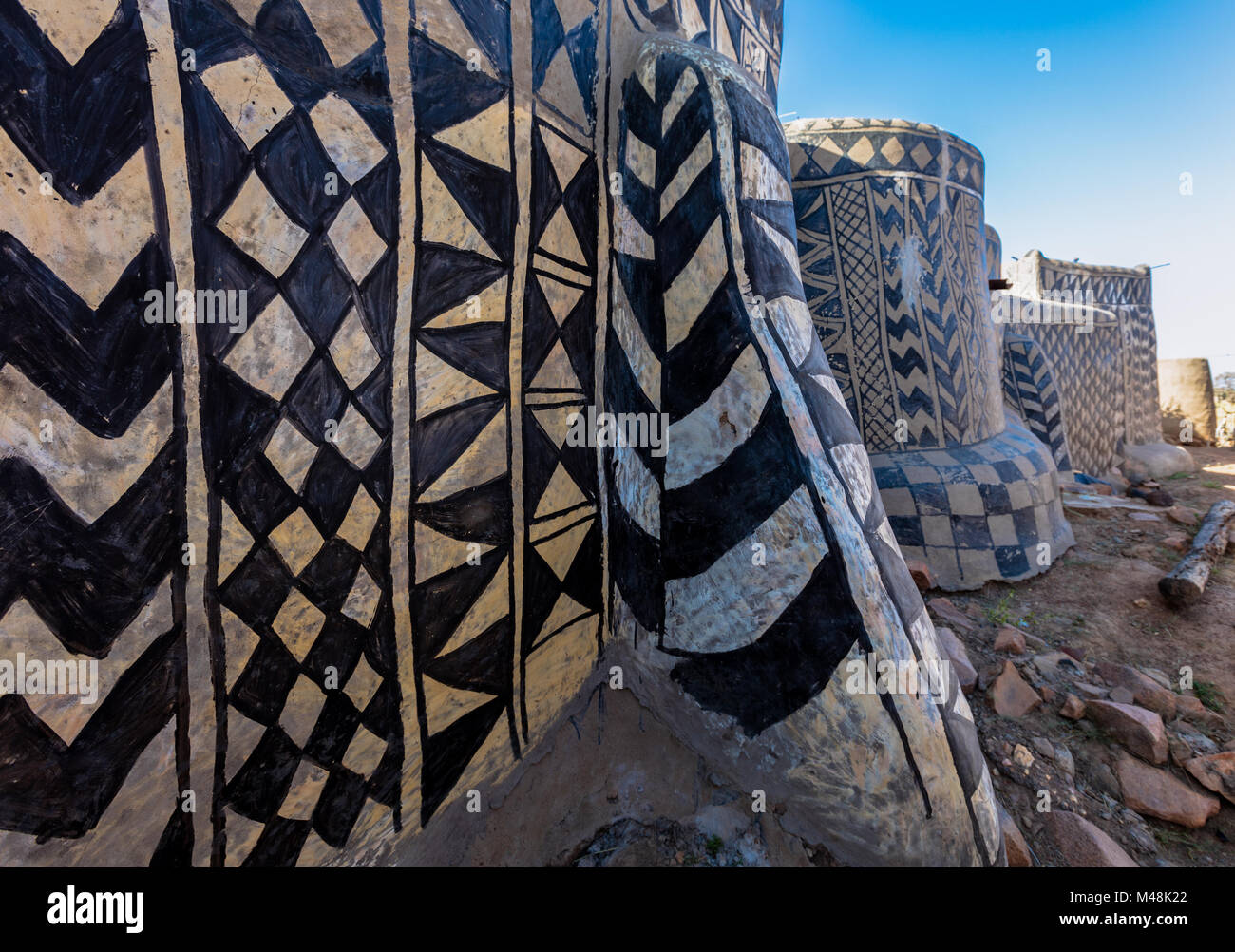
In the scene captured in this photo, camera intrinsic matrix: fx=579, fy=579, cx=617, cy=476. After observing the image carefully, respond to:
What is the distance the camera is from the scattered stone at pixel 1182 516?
5.00 meters

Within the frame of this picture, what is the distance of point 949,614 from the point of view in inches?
125

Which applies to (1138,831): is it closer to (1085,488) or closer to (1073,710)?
(1073,710)

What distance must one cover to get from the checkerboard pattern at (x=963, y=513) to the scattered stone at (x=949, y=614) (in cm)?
34

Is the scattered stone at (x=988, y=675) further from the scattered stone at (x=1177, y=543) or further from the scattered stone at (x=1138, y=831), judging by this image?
the scattered stone at (x=1177, y=543)

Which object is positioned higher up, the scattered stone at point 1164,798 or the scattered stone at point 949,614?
the scattered stone at point 949,614

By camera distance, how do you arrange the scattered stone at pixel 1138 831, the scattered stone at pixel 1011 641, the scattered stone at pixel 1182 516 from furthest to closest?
the scattered stone at pixel 1182 516
the scattered stone at pixel 1011 641
the scattered stone at pixel 1138 831

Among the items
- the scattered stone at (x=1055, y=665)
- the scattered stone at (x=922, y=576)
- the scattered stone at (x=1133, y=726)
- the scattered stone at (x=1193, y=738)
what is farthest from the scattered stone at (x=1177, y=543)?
the scattered stone at (x=1133, y=726)

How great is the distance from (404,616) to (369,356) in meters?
0.57

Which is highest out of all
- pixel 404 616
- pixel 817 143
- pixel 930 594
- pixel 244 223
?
pixel 817 143

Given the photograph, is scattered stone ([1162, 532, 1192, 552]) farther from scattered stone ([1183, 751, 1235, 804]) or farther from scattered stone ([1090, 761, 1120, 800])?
scattered stone ([1090, 761, 1120, 800])

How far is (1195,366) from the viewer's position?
10.5 metres

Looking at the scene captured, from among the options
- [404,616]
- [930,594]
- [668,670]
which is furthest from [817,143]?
[404,616]

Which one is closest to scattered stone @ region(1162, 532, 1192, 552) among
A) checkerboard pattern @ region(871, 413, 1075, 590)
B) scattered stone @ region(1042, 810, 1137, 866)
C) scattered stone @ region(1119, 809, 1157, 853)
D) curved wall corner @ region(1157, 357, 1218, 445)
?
checkerboard pattern @ region(871, 413, 1075, 590)
